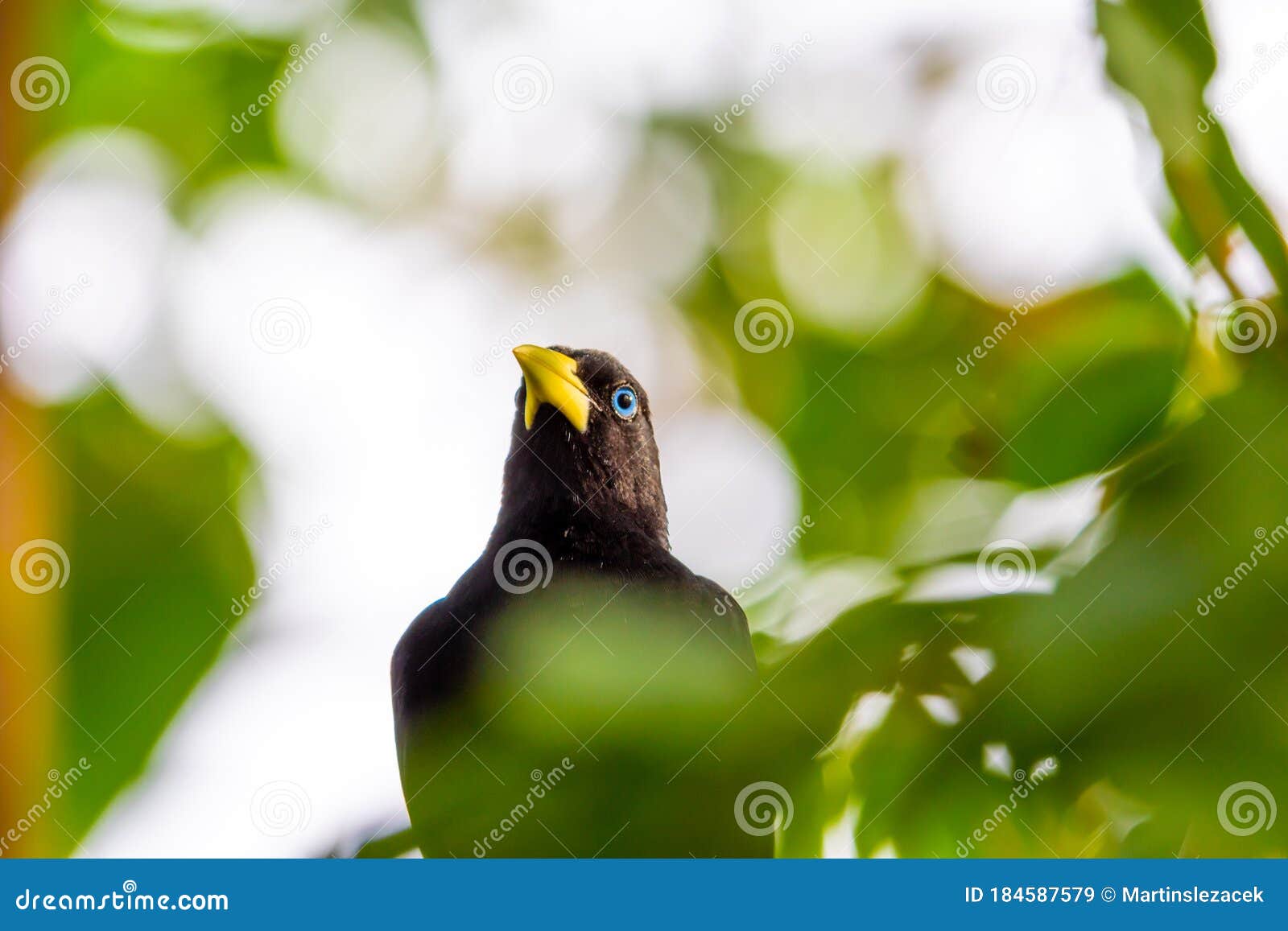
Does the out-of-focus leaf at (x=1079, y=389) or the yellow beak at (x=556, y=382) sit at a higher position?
the out-of-focus leaf at (x=1079, y=389)

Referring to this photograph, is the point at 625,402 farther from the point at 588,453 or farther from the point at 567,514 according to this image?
the point at 567,514

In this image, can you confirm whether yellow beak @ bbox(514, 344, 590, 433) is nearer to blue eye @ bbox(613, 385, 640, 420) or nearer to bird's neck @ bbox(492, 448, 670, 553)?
blue eye @ bbox(613, 385, 640, 420)

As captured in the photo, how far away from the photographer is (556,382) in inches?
128

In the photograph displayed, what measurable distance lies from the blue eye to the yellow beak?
8cm

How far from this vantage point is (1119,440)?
1658 mm

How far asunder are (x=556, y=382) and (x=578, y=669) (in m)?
1.65

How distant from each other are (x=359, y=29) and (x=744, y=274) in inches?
45.5

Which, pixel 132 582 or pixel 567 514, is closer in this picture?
pixel 132 582

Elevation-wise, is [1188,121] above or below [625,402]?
above

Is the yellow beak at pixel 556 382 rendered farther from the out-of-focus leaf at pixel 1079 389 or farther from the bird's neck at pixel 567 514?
the out-of-focus leaf at pixel 1079 389

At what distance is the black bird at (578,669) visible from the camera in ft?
5.24

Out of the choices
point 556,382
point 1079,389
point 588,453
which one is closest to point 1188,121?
point 1079,389

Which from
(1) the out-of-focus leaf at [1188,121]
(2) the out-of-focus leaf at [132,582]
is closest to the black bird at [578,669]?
(2) the out-of-focus leaf at [132,582]

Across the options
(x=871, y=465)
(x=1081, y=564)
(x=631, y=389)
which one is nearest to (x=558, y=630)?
(x=871, y=465)
